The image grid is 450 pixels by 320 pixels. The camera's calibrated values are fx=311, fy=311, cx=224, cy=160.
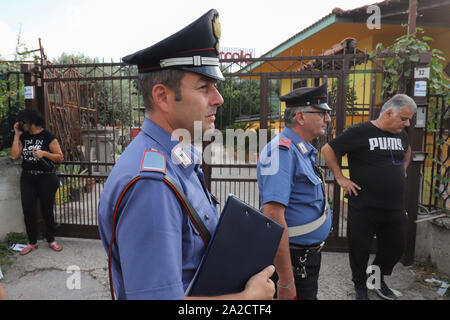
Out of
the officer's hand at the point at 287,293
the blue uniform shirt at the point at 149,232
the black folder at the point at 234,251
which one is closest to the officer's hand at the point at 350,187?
the officer's hand at the point at 287,293

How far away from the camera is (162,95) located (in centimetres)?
98

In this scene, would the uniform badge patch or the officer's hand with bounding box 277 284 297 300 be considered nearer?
the uniform badge patch

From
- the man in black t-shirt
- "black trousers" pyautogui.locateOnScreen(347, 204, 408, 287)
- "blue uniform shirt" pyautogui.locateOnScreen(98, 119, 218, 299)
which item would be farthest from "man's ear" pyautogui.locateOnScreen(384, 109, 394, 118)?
"blue uniform shirt" pyautogui.locateOnScreen(98, 119, 218, 299)

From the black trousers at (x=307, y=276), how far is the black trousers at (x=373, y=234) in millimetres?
1180

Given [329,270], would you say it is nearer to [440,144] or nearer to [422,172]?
[422,172]

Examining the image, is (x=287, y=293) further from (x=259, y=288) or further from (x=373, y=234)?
(x=373, y=234)

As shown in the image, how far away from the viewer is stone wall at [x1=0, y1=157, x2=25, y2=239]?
172 inches

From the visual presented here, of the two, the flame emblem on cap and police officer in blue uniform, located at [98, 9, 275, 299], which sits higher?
the flame emblem on cap

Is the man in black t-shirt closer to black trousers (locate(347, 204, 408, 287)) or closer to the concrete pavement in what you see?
black trousers (locate(347, 204, 408, 287))

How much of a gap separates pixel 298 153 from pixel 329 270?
2.40 m

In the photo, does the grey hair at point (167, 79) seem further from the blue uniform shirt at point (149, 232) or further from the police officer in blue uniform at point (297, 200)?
the police officer in blue uniform at point (297, 200)

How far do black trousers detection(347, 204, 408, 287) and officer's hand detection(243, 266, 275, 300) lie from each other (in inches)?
90.7

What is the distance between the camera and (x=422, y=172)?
395 centimetres

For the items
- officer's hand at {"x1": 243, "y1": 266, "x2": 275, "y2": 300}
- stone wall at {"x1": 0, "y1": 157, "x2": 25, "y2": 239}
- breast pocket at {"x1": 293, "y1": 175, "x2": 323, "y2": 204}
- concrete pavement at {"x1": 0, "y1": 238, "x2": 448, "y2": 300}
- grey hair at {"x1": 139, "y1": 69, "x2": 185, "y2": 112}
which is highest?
grey hair at {"x1": 139, "y1": 69, "x2": 185, "y2": 112}
